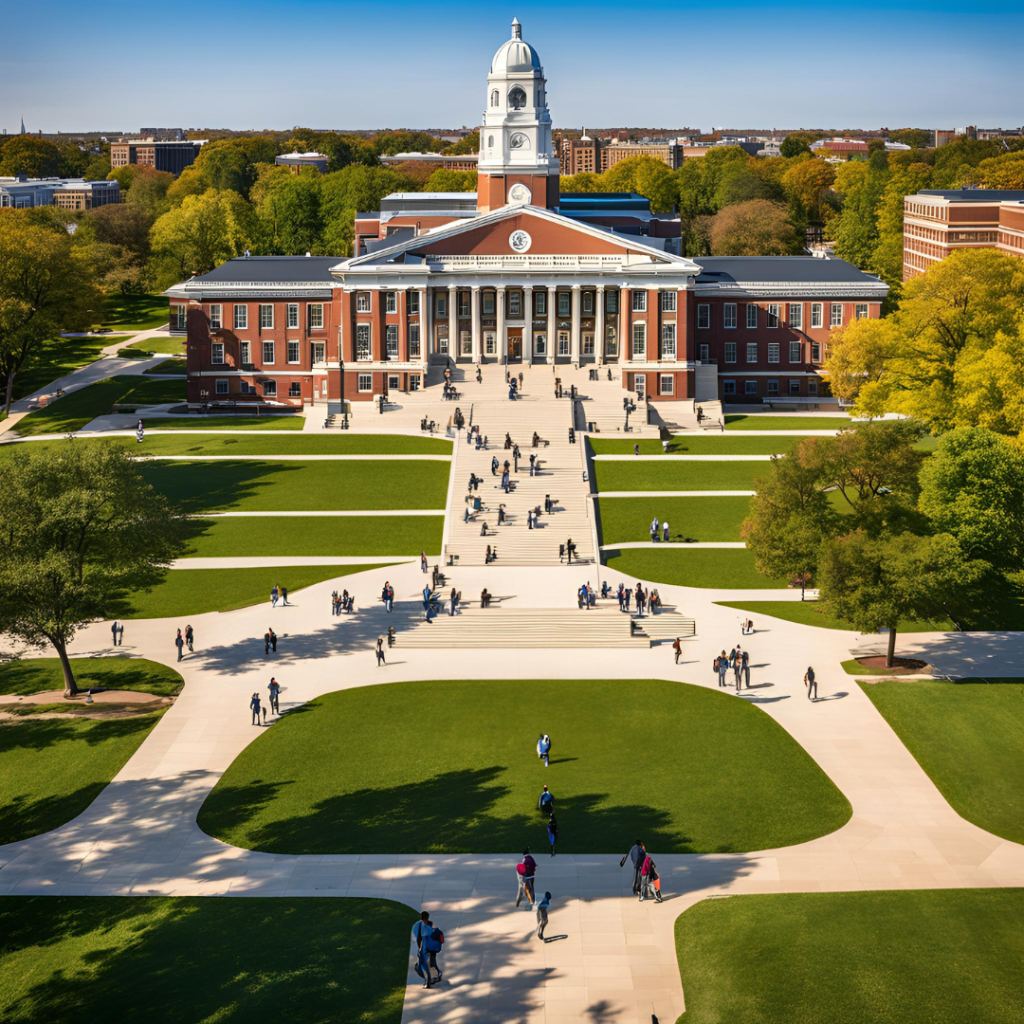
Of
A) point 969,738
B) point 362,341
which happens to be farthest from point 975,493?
point 362,341

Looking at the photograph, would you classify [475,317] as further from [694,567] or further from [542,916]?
[542,916]

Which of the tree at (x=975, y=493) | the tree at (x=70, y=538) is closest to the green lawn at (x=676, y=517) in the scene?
the tree at (x=975, y=493)

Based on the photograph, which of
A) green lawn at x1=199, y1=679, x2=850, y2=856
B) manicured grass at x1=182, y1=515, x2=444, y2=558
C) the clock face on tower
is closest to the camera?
green lawn at x1=199, y1=679, x2=850, y2=856

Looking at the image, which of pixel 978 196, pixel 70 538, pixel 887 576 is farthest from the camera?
pixel 978 196

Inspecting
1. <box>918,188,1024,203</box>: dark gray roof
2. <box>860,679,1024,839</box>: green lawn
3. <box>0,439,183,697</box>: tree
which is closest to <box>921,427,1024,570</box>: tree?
<box>860,679,1024,839</box>: green lawn

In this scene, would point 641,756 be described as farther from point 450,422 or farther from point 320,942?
point 450,422

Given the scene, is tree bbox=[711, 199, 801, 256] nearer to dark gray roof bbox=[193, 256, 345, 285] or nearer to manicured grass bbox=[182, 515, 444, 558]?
dark gray roof bbox=[193, 256, 345, 285]

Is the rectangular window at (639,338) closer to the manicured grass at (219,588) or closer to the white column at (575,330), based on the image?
the white column at (575,330)
